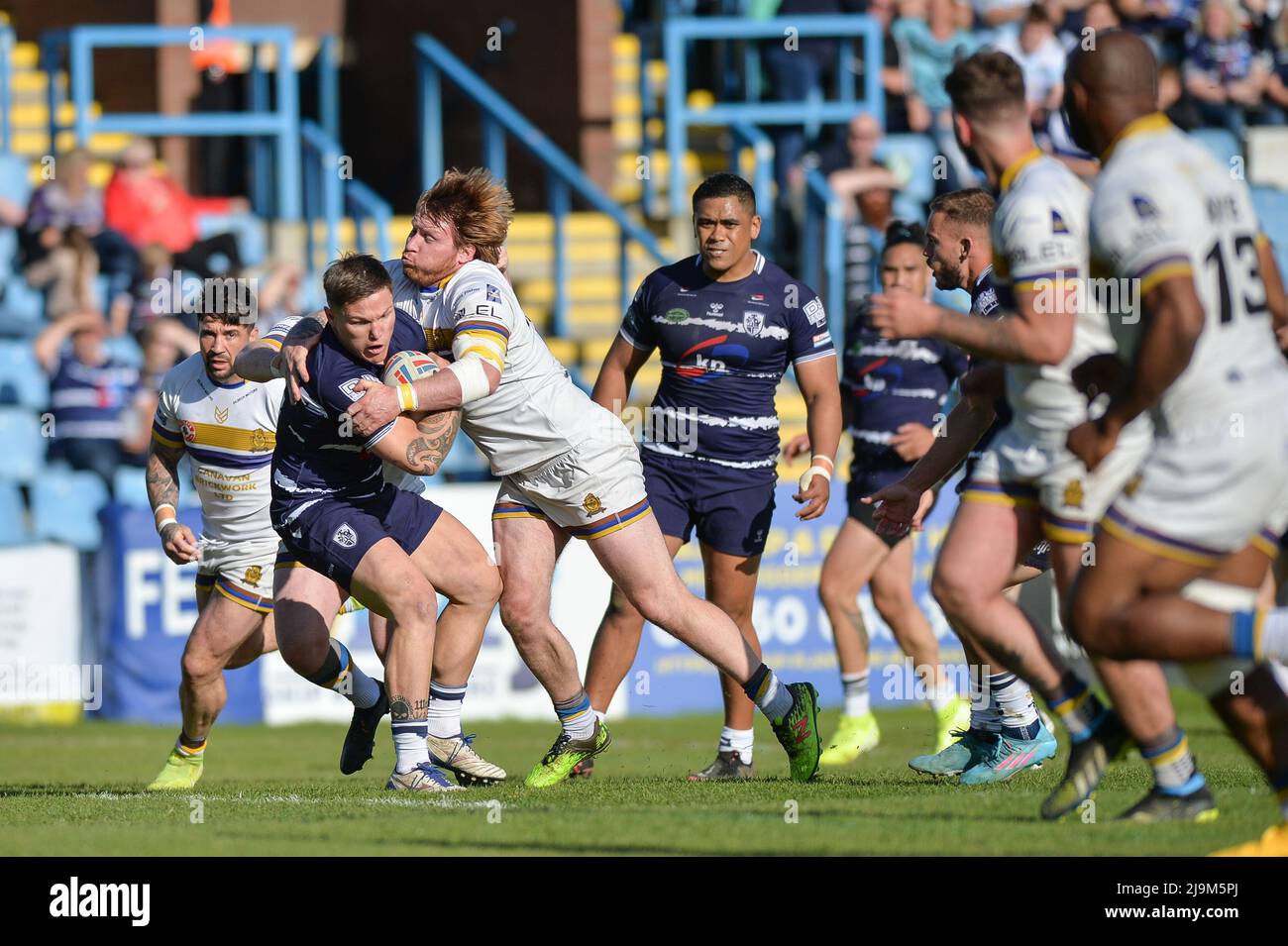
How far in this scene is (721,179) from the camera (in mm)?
9234

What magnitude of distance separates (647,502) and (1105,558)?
3.23 m

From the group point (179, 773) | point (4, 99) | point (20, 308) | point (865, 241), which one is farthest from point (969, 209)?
point (4, 99)

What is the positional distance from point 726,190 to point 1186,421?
3.59m

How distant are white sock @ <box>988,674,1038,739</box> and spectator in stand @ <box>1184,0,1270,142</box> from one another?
12338 mm

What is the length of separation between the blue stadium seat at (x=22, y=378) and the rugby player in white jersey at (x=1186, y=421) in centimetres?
1167

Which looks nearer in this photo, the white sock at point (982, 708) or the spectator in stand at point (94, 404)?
the white sock at point (982, 708)

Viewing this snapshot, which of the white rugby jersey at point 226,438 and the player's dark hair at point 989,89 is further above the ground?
the player's dark hair at point 989,89

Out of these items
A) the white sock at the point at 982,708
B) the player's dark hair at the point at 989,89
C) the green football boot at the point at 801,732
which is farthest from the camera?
the white sock at the point at 982,708

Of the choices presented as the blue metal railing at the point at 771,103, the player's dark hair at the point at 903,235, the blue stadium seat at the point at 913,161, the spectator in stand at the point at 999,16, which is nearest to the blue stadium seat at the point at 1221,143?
the spectator in stand at the point at 999,16

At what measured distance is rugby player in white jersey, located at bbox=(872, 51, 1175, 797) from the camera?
6.42 metres

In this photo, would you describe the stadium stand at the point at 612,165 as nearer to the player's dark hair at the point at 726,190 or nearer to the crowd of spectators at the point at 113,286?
the crowd of spectators at the point at 113,286

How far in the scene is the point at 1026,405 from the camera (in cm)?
684

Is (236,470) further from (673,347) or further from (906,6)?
(906,6)

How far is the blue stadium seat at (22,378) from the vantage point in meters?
15.9
